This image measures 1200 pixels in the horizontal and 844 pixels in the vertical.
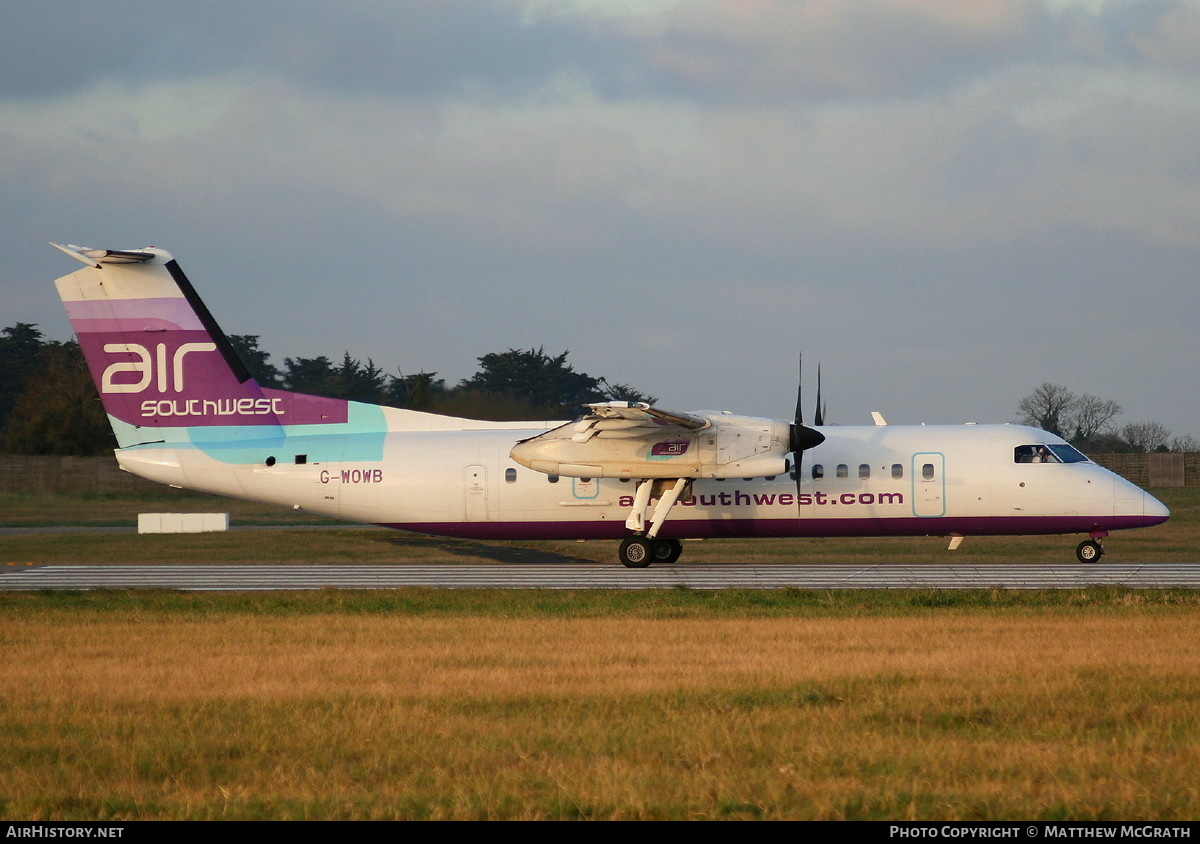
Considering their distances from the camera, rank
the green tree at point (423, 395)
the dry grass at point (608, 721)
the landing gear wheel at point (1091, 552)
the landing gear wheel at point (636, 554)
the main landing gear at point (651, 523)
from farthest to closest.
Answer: the green tree at point (423, 395)
the landing gear wheel at point (636, 554)
the landing gear wheel at point (1091, 552)
the main landing gear at point (651, 523)
the dry grass at point (608, 721)

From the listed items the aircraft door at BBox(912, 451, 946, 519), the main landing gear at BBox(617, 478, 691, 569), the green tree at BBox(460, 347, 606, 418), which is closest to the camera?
the main landing gear at BBox(617, 478, 691, 569)

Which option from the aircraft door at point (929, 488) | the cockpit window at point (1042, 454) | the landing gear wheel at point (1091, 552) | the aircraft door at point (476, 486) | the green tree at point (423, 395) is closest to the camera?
the landing gear wheel at point (1091, 552)

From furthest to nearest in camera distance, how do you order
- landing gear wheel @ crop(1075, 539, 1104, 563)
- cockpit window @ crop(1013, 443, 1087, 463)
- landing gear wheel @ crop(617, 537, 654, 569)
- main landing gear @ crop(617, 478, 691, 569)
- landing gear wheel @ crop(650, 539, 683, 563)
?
1. landing gear wheel @ crop(650, 539, 683, 563)
2. landing gear wheel @ crop(617, 537, 654, 569)
3. cockpit window @ crop(1013, 443, 1087, 463)
4. landing gear wheel @ crop(1075, 539, 1104, 563)
5. main landing gear @ crop(617, 478, 691, 569)

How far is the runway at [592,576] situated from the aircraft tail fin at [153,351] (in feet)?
11.1

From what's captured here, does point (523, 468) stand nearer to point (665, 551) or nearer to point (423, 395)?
point (665, 551)

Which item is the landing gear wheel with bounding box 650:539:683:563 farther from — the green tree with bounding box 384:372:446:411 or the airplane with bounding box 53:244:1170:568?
the green tree with bounding box 384:372:446:411

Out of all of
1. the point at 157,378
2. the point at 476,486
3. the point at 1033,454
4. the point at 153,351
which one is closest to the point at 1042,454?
the point at 1033,454

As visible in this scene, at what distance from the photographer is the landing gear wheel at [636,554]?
2606 cm

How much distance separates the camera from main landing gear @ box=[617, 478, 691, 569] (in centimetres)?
2520

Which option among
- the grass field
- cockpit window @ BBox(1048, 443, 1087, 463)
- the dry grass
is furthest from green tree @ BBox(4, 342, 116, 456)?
cockpit window @ BBox(1048, 443, 1087, 463)

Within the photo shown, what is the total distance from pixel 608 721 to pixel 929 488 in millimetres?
17945

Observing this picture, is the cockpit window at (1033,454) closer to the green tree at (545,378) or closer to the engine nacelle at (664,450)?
the engine nacelle at (664,450)

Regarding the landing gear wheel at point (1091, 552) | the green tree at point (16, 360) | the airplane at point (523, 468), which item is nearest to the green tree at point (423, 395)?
the airplane at point (523, 468)

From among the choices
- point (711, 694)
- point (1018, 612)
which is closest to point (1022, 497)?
point (1018, 612)
